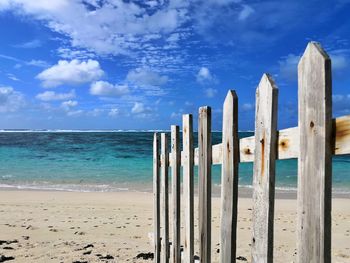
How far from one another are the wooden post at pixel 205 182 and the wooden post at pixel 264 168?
82cm

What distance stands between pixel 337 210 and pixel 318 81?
11.2 meters

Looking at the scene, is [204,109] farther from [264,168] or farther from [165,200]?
[165,200]

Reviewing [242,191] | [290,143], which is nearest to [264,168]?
[290,143]

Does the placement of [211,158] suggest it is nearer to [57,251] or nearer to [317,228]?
[317,228]

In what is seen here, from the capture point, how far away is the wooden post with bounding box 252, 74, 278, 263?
2.23 metres

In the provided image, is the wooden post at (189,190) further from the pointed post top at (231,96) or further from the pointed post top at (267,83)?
the pointed post top at (267,83)

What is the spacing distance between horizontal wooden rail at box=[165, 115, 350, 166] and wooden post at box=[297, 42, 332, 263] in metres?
0.04

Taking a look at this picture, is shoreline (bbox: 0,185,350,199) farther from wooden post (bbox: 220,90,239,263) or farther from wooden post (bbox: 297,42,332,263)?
wooden post (bbox: 297,42,332,263)

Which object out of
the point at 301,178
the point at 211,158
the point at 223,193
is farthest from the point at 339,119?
the point at 211,158

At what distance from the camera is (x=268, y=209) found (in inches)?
87.9

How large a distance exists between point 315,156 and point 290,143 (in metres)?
0.28

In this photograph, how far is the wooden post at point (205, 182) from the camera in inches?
125

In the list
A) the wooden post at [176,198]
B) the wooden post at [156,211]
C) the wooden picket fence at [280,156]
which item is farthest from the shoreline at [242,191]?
the wooden picket fence at [280,156]

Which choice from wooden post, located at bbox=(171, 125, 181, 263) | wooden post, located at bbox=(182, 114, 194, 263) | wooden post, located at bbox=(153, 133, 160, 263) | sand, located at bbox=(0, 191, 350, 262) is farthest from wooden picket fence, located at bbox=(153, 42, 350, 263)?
sand, located at bbox=(0, 191, 350, 262)
